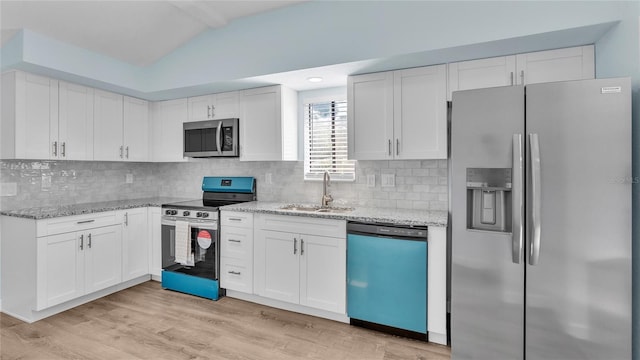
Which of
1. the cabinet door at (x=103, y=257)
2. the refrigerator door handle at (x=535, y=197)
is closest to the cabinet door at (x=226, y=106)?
the cabinet door at (x=103, y=257)

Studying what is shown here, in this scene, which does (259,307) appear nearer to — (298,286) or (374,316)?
(298,286)

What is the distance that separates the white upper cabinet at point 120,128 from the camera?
3.61 metres

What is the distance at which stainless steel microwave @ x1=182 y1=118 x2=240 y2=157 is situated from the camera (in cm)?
358

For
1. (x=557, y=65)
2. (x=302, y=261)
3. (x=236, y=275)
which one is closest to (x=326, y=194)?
(x=302, y=261)

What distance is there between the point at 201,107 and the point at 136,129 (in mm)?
924

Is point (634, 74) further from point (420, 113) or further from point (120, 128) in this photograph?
point (120, 128)

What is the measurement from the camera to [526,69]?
2389mm

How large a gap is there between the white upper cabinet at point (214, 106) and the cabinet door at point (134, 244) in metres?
1.28

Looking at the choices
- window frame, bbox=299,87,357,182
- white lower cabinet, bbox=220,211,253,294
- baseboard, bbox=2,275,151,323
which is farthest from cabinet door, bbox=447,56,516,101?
baseboard, bbox=2,275,151,323

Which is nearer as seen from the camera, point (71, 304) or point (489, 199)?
point (489, 199)

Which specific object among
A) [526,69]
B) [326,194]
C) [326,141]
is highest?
[526,69]

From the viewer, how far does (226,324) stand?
9.16ft

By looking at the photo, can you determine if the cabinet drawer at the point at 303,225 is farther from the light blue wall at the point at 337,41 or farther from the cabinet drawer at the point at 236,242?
the light blue wall at the point at 337,41

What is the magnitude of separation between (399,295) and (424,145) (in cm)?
123
